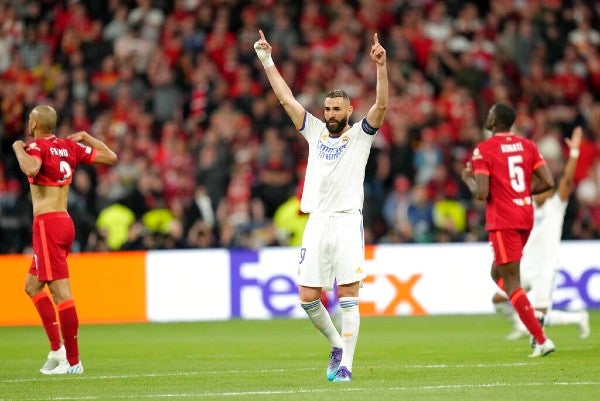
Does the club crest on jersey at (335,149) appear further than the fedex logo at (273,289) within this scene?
No

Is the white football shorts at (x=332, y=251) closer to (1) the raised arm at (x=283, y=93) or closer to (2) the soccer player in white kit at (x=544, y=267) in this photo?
(1) the raised arm at (x=283, y=93)

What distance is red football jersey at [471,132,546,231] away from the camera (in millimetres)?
12461

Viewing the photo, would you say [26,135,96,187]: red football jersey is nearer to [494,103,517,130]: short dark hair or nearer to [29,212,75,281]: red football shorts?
[29,212,75,281]: red football shorts

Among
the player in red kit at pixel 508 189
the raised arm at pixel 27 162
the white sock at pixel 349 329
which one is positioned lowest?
the white sock at pixel 349 329

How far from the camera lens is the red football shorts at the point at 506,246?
12.4 meters

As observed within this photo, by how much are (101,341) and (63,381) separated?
17.5 ft

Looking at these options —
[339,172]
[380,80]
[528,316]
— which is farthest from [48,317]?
[528,316]

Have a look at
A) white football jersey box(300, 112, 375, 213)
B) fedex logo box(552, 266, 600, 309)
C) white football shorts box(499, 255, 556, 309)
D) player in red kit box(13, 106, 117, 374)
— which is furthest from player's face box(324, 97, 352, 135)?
fedex logo box(552, 266, 600, 309)

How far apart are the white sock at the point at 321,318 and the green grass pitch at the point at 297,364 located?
0.33 meters

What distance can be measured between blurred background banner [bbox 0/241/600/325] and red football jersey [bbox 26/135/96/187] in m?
8.17

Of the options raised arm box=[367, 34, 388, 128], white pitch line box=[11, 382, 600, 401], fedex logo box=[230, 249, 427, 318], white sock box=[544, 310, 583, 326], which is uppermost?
raised arm box=[367, 34, 388, 128]

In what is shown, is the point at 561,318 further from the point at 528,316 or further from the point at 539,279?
the point at 528,316

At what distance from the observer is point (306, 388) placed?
10109mm

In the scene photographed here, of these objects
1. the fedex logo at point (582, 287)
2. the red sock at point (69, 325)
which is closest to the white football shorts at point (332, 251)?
the red sock at point (69, 325)
